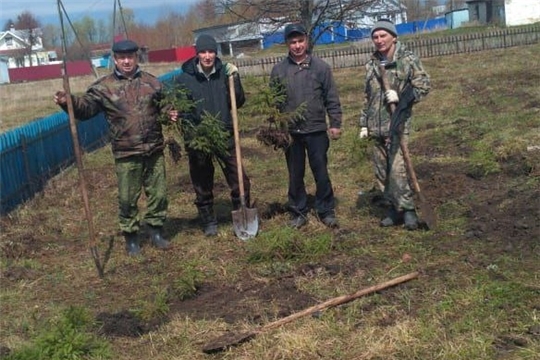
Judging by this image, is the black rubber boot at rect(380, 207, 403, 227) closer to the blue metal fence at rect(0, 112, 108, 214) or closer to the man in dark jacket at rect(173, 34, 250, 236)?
the man in dark jacket at rect(173, 34, 250, 236)

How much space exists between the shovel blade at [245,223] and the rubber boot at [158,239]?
697mm

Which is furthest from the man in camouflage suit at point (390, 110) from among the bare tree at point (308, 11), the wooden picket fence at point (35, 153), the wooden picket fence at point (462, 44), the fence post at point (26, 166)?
the wooden picket fence at point (462, 44)

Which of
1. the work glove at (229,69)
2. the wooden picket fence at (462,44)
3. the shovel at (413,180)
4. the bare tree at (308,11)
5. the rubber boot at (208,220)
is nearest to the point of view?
the shovel at (413,180)

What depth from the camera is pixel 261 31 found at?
16.1 m

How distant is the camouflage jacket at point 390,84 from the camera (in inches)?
226

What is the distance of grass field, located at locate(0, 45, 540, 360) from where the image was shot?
399 centimetres

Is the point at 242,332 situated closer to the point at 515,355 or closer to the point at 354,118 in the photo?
the point at 515,355

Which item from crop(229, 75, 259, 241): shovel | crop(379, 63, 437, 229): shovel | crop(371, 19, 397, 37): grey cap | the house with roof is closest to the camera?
crop(371, 19, 397, 37): grey cap

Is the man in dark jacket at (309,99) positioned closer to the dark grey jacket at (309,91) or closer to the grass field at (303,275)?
the dark grey jacket at (309,91)

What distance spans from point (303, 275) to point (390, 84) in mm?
1947

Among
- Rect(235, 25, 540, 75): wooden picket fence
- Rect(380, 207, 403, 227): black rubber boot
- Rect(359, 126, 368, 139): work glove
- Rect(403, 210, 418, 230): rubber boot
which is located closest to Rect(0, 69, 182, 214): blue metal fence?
Rect(359, 126, 368, 139): work glove

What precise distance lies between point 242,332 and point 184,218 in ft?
11.1

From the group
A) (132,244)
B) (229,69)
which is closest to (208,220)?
(132,244)

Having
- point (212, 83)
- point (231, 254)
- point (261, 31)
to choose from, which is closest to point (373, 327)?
point (231, 254)
